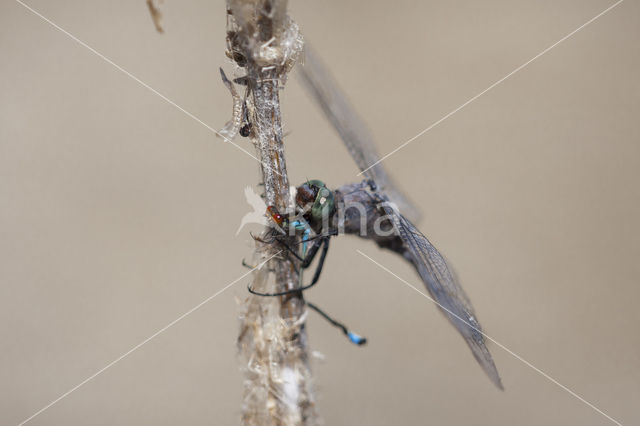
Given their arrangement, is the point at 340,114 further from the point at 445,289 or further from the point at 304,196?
the point at 445,289

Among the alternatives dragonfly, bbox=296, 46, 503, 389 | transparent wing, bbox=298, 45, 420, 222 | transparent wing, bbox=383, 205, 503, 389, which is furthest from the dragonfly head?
transparent wing, bbox=383, 205, 503, 389

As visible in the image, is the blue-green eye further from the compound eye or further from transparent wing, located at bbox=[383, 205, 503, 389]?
transparent wing, located at bbox=[383, 205, 503, 389]

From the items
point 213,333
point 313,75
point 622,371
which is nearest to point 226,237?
point 213,333

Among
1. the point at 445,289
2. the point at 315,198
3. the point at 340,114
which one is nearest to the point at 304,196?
the point at 315,198

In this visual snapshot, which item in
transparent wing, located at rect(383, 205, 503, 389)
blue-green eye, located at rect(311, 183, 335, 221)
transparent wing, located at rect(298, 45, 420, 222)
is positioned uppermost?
transparent wing, located at rect(298, 45, 420, 222)

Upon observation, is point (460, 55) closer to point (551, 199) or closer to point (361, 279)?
point (551, 199)

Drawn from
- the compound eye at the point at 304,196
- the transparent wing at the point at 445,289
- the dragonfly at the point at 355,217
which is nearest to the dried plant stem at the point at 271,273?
the dragonfly at the point at 355,217

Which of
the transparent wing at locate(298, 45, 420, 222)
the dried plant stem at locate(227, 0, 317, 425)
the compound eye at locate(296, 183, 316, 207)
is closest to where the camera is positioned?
the dried plant stem at locate(227, 0, 317, 425)
